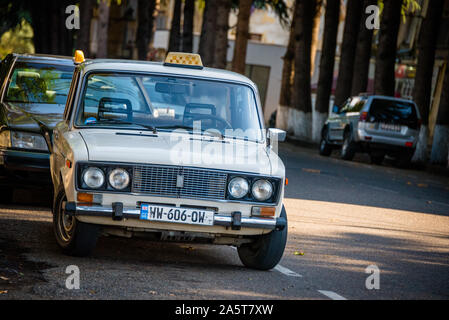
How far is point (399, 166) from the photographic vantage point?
2686 centimetres

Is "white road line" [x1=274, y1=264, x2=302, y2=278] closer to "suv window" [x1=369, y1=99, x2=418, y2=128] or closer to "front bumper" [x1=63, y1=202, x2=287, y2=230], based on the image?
"front bumper" [x1=63, y1=202, x2=287, y2=230]

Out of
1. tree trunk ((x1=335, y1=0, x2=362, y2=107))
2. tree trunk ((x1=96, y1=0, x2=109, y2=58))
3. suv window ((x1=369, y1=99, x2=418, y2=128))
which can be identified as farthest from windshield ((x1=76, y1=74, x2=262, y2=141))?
tree trunk ((x1=96, y1=0, x2=109, y2=58))

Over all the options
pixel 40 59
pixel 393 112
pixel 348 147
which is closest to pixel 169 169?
pixel 40 59

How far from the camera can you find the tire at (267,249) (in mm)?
8055

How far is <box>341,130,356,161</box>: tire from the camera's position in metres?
26.8

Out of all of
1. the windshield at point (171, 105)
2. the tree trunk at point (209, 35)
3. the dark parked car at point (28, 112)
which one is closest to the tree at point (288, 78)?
the tree trunk at point (209, 35)

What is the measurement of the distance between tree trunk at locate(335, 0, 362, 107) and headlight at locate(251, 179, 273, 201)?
2505 cm

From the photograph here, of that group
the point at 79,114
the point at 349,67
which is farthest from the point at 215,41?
the point at 79,114

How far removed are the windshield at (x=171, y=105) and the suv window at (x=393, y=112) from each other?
1730 centimetres

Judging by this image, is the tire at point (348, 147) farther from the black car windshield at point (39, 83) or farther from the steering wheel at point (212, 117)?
the steering wheel at point (212, 117)
